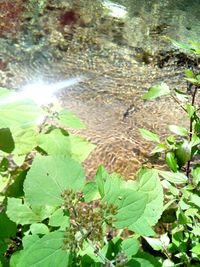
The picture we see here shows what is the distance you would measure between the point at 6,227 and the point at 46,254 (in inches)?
19.2

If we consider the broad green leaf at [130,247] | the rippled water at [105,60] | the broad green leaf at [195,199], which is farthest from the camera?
the rippled water at [105,60]

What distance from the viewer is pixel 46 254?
3.56ft

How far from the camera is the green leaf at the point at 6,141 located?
63.7 inches

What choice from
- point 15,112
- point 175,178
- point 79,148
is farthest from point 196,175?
point 15,112

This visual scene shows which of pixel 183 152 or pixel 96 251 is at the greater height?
pixel 96 251

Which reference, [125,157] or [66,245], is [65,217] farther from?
[125,157]

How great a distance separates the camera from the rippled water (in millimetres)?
3201

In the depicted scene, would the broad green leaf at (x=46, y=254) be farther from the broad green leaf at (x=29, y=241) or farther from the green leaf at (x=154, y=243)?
the green leaf at (x=154, y=243)

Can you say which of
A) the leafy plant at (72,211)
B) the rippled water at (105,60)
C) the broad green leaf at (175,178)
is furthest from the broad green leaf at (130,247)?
the rippled water at (105,60)

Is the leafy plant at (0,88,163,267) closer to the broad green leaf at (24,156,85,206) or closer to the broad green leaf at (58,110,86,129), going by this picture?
the broad green leaf at (24,156,85,206)

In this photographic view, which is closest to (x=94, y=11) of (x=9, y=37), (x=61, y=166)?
(x=9, y=37)

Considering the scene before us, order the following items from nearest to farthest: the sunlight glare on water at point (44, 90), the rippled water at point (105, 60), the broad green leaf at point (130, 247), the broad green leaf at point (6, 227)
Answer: the broad green leaf at point (130, 247), the broad green leaf at point (6, 227), the rippled water at point (105, 60), the sunlight glare on water at point (44, 90)

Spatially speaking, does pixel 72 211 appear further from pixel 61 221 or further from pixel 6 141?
pixel 6 141

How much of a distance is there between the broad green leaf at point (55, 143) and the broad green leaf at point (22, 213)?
218 millimetres
